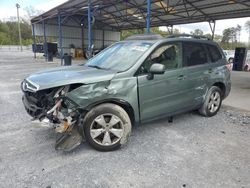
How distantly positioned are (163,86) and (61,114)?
1.85 metres

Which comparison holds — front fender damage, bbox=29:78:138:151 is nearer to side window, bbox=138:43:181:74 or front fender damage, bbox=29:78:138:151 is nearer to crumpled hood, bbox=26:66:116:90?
crumpled hood, bbox=26:66:116:90

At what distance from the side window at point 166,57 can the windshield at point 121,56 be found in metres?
0.18

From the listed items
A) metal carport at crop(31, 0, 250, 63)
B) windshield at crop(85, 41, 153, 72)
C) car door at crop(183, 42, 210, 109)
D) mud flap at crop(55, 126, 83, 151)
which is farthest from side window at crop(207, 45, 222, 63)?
metal carport at crop(31, 0, 250, 63)

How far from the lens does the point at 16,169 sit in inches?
114

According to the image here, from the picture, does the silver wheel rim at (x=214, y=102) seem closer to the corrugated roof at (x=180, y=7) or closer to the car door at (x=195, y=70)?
the car door at (x=195, y=70)

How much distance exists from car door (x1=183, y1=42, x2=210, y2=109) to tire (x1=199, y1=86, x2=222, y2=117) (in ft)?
Answer: 0.76

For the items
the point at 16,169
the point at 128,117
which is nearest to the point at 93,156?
the point at 128,117

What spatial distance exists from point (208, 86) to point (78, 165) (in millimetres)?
3366

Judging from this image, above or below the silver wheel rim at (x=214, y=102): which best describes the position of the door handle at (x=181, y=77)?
above

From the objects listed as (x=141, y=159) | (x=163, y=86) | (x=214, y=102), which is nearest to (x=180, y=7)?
(x=214, y=102)

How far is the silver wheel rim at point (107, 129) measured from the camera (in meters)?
3.31

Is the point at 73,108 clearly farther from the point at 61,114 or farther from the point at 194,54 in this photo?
the point at 194,54

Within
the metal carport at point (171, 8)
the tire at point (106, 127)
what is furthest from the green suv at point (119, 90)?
the metal carport at point (171, 8)

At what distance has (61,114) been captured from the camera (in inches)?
124
